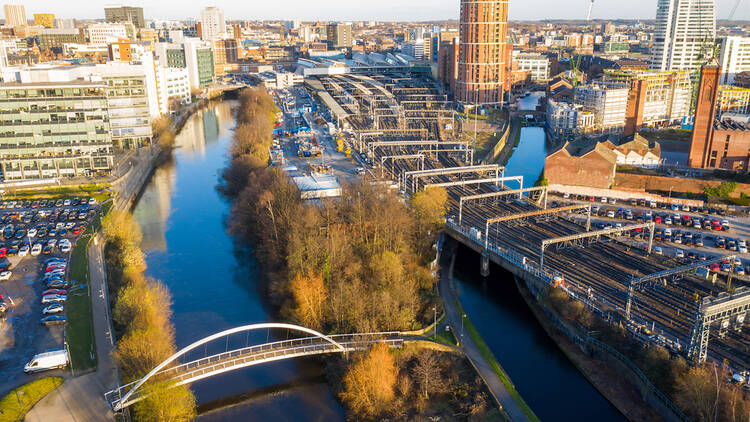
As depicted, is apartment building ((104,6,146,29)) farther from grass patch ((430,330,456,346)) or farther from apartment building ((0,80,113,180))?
grass patch ((430,330,456,346))

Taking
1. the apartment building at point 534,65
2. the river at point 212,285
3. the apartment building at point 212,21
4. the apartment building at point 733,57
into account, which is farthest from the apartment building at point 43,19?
the apartment building at point 733,57

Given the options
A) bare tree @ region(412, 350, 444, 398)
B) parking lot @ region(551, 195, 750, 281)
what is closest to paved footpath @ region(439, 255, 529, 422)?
bare tree @ region(412, 350, 444, 398)

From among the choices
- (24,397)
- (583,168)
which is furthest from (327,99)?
(24,397)

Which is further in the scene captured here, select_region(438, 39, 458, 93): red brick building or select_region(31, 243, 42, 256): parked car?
select_region(438, 39, 458, 93): red brick building

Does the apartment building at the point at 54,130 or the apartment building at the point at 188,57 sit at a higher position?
the apartment building at the point at 188,57

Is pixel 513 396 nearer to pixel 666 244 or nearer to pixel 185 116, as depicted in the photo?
pixel 666 244

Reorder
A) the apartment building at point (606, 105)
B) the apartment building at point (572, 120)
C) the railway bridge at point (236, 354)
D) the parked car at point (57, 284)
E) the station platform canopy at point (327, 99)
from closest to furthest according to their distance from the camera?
the railway bridge at point (236, 354) < the parked car at point (57, 284) < the apartment building at point (572, 120) < the apartment building at point (606, 105) < the station platform canopy at point (327, 99)

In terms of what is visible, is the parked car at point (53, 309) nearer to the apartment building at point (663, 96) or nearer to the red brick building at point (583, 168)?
the red brick building at point (583, 168)

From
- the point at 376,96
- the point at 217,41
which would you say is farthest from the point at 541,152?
the point at 217,41
